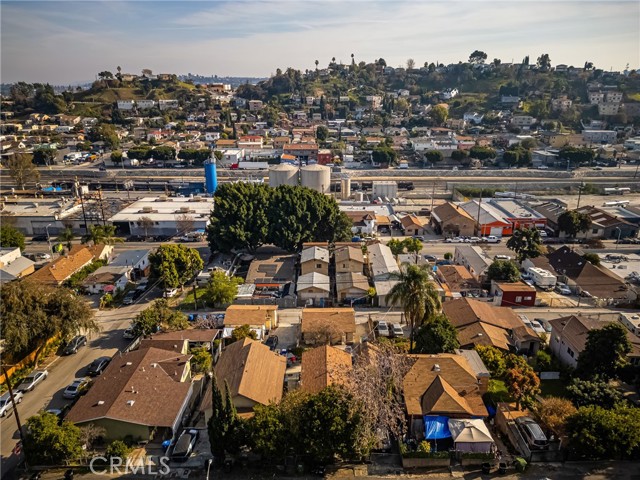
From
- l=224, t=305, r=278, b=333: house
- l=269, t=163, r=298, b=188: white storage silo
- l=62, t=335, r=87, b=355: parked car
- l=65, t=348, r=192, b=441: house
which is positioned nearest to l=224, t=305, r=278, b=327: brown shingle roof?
l=224, t=305, r=278, b=333: house

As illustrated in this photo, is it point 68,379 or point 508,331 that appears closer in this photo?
point 68,379

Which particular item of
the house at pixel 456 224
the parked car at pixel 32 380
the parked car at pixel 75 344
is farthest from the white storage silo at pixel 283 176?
the parked car at pixel 32 380

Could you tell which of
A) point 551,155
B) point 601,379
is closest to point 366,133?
point 551,155

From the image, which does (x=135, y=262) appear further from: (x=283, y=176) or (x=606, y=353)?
(x=606, y=353)

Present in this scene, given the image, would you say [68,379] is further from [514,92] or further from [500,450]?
[514,92]

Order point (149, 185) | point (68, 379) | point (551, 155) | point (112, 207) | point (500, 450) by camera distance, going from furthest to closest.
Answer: point (551, 155), point (149, 185), point (112, 207), point (68, 379), point (500, 450)

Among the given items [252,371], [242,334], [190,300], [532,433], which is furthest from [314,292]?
[532,433]

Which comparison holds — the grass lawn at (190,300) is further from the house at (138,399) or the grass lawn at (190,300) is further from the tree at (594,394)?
the tree at (594,394)
